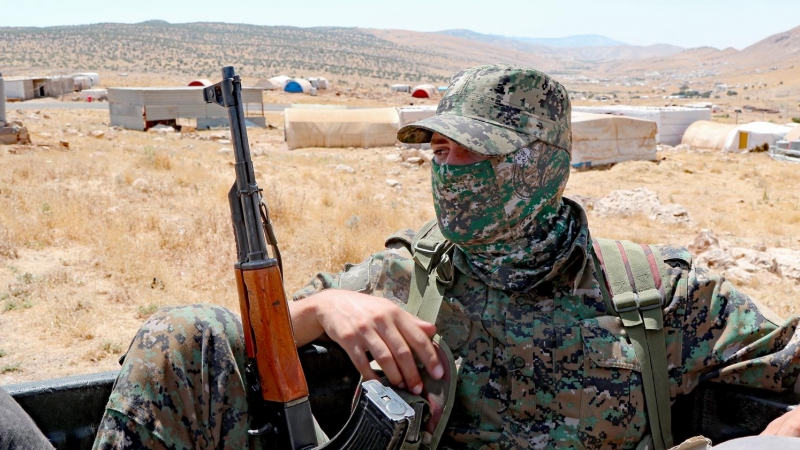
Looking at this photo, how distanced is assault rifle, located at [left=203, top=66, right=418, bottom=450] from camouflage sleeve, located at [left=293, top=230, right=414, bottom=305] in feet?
1.24

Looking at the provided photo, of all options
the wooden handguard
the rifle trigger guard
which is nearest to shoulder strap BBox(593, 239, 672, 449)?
the wooden handguard

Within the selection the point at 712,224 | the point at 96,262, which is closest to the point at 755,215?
the point at 712,224

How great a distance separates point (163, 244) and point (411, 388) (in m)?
6.07

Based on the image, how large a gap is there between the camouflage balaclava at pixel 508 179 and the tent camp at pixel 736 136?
1890cm

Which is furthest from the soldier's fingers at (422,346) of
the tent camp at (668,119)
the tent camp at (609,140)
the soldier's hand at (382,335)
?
the tent camp at (668,119)

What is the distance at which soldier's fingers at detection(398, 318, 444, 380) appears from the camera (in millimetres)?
2064

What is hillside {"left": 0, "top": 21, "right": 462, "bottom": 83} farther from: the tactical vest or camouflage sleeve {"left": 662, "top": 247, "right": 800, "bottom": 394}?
camouflage sleeve {"left": 662, "top": 247, "right": 800, "bottom": 394}

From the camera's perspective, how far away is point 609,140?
16219mm

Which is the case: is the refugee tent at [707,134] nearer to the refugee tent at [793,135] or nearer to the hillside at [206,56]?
the refugee tent at [793,135]

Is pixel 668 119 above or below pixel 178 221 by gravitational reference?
above

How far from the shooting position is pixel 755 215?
11.3 m

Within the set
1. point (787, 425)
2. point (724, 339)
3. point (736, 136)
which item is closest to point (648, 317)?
point (724, 339)

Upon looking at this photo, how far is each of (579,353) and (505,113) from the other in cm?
77

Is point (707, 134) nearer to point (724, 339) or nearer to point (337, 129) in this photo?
point (337, 129)
